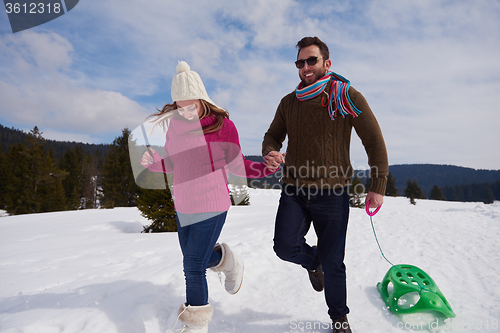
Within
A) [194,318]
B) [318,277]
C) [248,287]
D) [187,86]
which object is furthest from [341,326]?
[187,86]

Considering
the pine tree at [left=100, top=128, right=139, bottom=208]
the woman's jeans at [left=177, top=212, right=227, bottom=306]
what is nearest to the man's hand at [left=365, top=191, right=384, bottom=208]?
the woman's jeans at [left=177, top=212, right=227, bottom=306]

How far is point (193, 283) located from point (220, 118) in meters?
1.47

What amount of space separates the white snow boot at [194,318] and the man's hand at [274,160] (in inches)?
53.1

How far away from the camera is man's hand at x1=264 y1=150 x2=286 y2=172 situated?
2461 mm

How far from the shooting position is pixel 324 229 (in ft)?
8.04

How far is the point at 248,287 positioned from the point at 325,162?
202cm

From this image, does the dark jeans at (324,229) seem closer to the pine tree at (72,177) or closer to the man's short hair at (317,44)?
the man's short hair at (317,44)

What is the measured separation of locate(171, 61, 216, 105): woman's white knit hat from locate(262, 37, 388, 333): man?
83cm

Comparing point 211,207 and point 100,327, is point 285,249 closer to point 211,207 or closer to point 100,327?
point 211,207

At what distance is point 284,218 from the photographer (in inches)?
103

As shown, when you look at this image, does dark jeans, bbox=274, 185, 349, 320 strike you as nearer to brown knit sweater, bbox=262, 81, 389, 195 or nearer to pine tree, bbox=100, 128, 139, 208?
brown knit sweater, bbox=262, 81, 389, 195

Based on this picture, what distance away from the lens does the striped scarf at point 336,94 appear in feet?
7.70

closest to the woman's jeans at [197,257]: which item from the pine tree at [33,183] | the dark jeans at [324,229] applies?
the dark jeans at [324,229]

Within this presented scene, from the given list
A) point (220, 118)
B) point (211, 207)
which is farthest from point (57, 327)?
point (220, 118)
